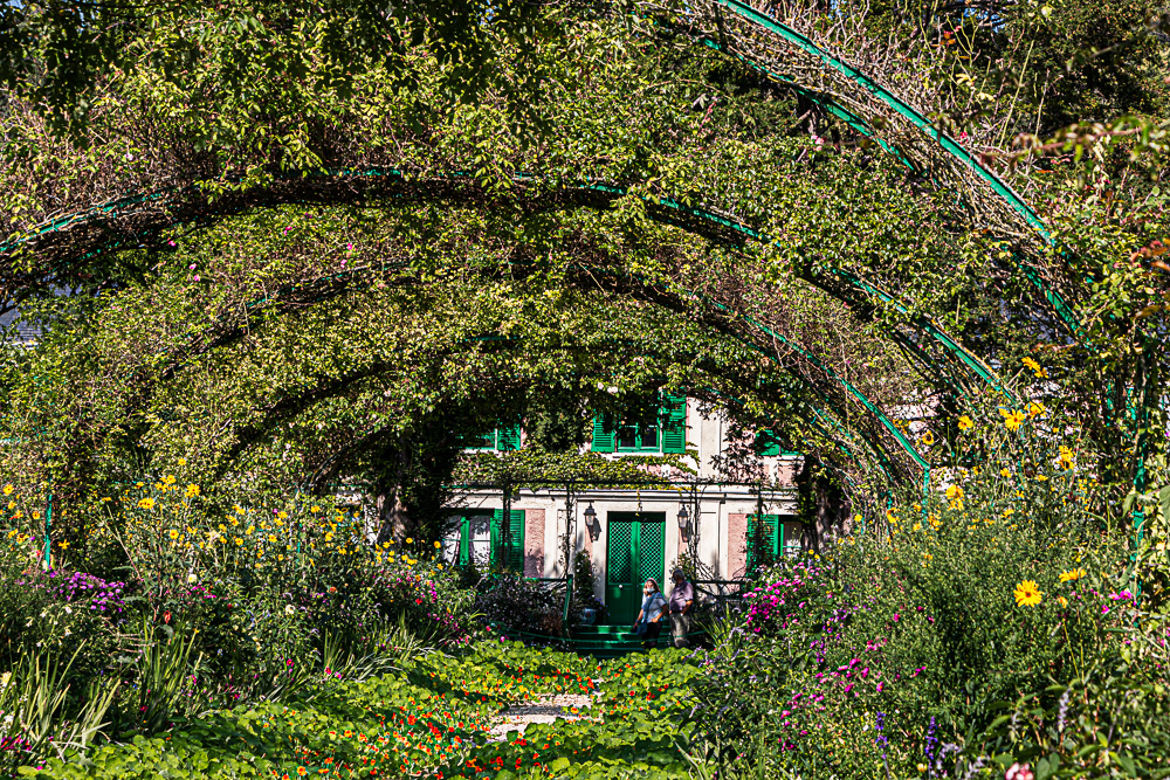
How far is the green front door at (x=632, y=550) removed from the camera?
22.9 meters

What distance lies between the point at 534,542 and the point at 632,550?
2.21 m

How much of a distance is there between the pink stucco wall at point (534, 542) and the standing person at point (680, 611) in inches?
388

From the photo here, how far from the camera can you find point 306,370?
960 centimetres

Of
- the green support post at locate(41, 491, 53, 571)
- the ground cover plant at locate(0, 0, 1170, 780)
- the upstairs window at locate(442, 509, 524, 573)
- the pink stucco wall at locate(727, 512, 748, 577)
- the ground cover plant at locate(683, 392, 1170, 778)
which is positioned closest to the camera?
the ground cover plant at locate(683, 392, 1170, 778)

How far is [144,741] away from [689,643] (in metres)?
9.25

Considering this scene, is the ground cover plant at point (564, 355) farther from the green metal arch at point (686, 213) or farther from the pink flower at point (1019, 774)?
the pink flower at point (1019, 774)

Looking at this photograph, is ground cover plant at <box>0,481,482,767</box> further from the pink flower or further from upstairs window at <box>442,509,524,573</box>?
upstairs window at <box>442,509,524,573</box>

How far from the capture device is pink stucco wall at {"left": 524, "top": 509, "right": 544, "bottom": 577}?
78.3 feet

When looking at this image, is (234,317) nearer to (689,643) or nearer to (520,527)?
(689,643)

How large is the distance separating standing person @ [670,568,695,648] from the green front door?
339 inches

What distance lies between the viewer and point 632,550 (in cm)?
2331

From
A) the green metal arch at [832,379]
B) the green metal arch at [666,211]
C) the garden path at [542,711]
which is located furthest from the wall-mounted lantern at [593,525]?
the green metal arch at [666,211]

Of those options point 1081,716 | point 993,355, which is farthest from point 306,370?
point 1081,716

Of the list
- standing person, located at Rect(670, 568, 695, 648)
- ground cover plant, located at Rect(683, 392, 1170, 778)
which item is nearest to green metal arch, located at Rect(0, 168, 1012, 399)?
ground cover plant, located at Rect(683, 392, 1170, 778)
